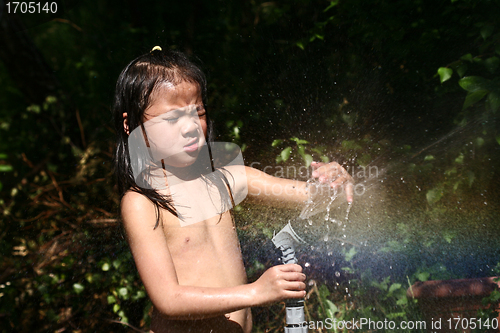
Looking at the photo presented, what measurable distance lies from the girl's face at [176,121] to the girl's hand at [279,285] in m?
0.50

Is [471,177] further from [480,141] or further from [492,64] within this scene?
[492,64]

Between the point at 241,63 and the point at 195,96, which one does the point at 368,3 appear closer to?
the point at 241,63

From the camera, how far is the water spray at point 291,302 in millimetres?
1234

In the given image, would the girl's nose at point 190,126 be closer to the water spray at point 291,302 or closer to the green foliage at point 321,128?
the water spray at point 291,302

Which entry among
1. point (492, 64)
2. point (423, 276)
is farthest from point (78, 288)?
point (492, 64)

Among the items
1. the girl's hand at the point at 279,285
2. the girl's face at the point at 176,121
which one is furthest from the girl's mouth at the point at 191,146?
the girl's hand at the point at 279,285

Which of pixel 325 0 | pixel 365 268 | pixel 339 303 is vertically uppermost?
pixel 325 0

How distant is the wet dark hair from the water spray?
40 centimetres

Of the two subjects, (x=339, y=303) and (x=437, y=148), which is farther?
(x=339, y=303)

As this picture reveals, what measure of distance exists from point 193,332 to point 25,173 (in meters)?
2.52

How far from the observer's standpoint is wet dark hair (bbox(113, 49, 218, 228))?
1.37 meters

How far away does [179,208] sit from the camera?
143cm

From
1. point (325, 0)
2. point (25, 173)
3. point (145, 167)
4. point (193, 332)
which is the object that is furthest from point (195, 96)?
point (25, 173)

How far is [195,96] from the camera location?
1.37 metres
